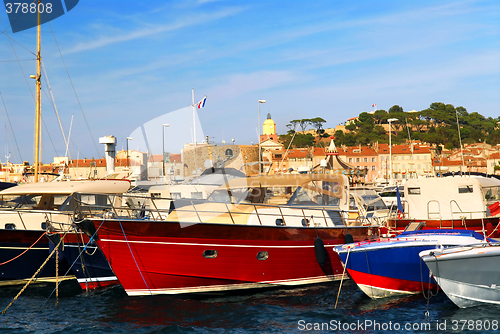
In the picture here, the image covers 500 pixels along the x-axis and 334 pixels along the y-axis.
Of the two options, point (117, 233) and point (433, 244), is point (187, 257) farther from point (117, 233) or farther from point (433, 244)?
point (433, 244)

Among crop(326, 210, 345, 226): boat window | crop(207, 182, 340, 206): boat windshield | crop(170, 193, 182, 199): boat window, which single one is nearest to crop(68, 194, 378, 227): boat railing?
crop(326, 210, 345, 226): boat window

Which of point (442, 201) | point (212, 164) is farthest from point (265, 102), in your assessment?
point (442, 201)

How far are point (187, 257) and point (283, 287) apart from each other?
8.84ft

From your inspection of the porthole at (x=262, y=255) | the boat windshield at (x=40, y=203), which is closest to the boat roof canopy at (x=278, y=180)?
the porthole at (x=262, y=255)

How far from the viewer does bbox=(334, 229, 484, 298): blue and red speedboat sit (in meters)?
10.2

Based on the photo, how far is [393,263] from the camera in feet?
33.8

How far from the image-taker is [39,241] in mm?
12461

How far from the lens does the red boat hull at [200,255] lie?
10.3 metres

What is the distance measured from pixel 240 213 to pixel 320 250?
7.76ft

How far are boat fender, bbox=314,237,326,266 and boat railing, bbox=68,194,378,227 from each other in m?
0.49

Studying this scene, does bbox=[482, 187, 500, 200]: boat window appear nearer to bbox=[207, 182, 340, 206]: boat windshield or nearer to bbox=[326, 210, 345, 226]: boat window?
bbox=[326, 210, 345, 226]: boat window

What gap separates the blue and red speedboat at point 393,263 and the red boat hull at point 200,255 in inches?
54.3

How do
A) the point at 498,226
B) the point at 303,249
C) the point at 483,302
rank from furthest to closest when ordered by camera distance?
the point at 498,226 < the point at 303,249 < the point at 483,302

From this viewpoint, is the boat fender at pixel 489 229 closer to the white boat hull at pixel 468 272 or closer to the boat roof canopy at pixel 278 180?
the white boat hull at pixel 468 272
